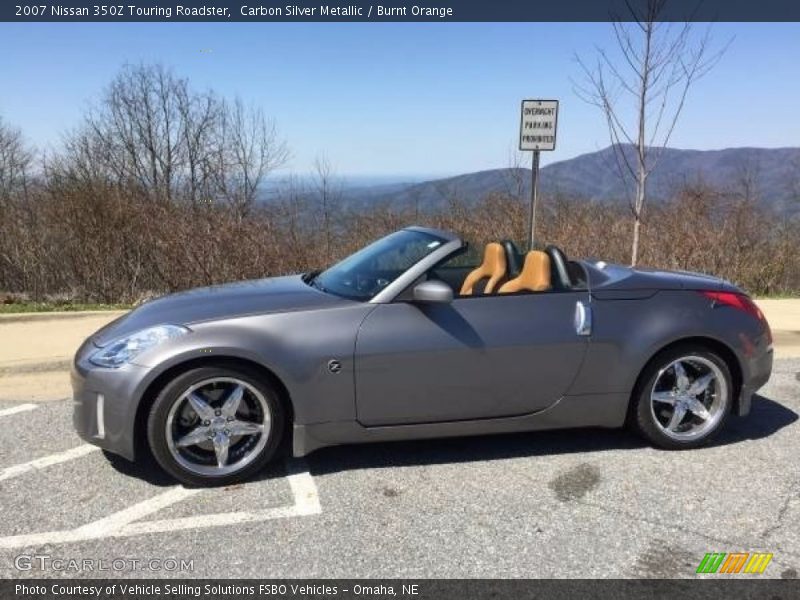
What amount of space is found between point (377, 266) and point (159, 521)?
196 cm

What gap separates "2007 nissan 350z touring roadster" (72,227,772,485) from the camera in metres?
3.48

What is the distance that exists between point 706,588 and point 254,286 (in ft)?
9.82

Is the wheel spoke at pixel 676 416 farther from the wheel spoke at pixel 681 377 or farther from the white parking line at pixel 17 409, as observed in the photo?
the white parking line at pixel 17 409

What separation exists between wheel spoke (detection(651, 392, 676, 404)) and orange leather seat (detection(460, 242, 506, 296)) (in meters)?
1.19

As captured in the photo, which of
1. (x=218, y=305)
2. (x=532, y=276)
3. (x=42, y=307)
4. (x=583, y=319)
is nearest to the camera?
(x=218, y=305)

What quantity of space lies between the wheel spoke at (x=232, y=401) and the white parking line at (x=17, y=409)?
7.33 feet

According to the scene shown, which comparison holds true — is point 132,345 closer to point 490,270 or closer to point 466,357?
point 466,357

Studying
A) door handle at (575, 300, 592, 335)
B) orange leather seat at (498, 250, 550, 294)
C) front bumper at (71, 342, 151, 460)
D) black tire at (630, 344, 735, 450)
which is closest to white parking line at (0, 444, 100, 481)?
front bumper at (71, 342, 151, 460)

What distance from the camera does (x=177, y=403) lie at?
135 inches

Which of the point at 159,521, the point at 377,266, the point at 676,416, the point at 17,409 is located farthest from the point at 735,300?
the point at 17,409

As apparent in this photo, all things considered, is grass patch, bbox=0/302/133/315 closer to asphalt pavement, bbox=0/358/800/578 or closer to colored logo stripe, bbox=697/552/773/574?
asphalt pavement, bbox=0/358/800/578

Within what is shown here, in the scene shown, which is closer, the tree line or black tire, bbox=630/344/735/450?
black tire, bbox=630/344/735/450
